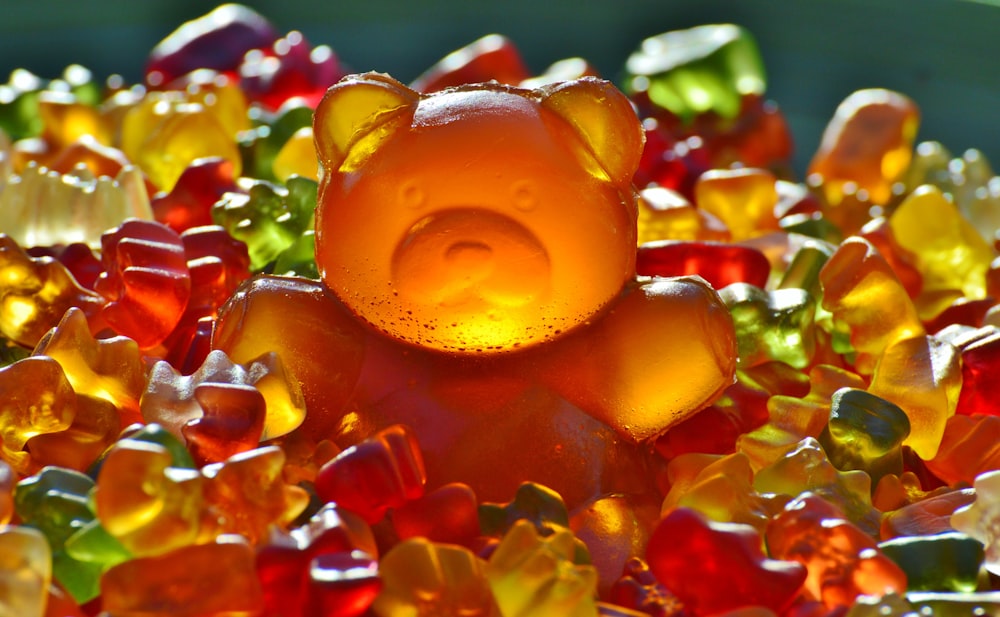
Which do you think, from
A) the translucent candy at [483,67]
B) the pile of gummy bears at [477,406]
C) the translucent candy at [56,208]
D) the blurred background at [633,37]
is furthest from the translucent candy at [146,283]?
the blurred background at [633,37]

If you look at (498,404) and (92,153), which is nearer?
(498,404)

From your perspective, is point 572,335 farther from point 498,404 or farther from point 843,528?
point 843,528

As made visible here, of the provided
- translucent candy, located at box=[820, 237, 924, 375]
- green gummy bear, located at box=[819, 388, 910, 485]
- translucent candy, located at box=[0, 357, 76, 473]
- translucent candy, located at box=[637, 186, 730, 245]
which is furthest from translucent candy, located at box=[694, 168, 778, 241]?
translucent candy, located at box=[0, 357, 76, 473]

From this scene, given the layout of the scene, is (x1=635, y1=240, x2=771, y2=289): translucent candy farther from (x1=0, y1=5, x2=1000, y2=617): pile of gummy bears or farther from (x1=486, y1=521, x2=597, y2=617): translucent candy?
(x1=486, y1=521, x2=597, y2=617): translucent candy

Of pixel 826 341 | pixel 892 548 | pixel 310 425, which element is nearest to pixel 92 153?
pixel 310 425

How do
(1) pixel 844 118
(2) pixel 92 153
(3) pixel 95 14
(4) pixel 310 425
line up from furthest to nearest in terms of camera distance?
(3) pixel 95 14
(1) pixel 844 118
(2) pixel 92 153
(4) pixel 310 425

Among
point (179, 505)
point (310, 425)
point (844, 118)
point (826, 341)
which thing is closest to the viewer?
point (179, 505)

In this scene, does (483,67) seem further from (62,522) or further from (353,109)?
(62,522)
